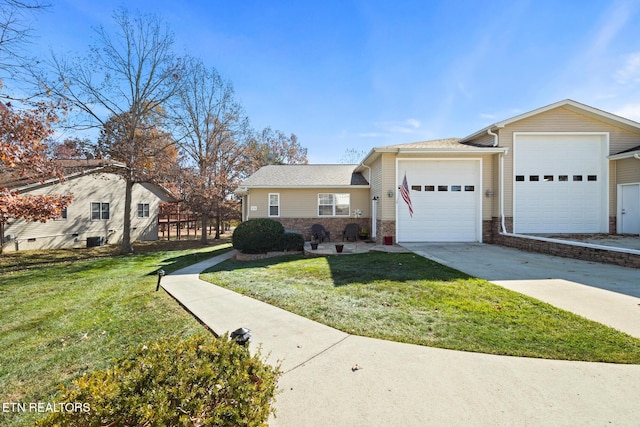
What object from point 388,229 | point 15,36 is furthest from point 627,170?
point 15,36

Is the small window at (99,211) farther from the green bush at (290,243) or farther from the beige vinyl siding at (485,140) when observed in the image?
the beige vinyl siding at (485,140)

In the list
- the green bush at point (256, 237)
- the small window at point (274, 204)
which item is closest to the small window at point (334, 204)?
the small window at point (274, 204)

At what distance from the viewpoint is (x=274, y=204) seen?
48.1ft

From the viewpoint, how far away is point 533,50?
33.7ft

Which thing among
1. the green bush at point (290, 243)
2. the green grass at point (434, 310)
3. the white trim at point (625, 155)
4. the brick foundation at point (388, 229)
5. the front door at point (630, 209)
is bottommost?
the green grass at point (434, 310)

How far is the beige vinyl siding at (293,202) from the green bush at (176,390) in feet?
41.2

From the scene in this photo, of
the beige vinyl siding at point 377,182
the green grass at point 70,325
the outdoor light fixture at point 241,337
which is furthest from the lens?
the beige vinyl siding at point 377,182

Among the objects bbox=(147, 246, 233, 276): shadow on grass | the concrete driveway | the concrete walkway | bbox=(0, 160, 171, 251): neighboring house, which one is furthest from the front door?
bbox=(0, 160, 171, 251): neighboring house

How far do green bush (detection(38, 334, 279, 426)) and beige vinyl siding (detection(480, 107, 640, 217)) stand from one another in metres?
13.4

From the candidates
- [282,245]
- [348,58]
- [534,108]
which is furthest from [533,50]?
[282,245]

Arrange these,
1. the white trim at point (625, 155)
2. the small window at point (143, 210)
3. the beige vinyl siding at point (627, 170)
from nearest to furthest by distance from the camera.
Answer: the white trim at point (625, 155) < the beige vinyl siding at point (627, 170) < the small window at point (143, 210)

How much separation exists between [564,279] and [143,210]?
23.0 m

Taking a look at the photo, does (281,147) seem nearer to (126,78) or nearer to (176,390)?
(126,78)

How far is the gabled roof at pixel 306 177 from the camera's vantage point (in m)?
14.3
